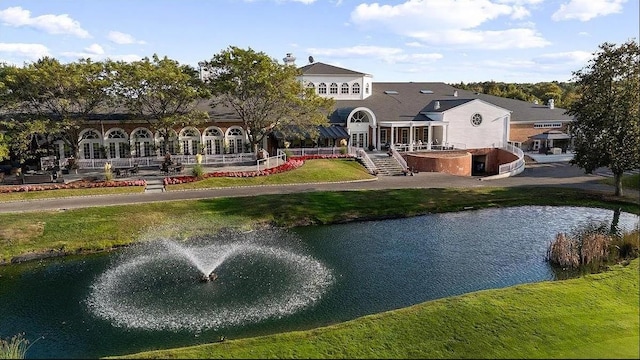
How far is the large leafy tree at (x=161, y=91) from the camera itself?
30.5 m

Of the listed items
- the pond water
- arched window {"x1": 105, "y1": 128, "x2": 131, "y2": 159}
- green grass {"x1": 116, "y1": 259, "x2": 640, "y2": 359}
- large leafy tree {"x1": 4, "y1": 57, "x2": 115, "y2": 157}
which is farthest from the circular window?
green grass {"x1": 116, "y1": 259, "x2": 640, "y2": 359}

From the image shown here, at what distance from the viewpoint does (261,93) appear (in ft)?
108

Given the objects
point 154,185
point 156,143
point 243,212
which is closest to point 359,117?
point 156,143

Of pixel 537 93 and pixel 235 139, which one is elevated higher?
pixel 537 93

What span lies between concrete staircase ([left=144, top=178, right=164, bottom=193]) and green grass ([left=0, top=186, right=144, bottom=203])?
401 millimetres

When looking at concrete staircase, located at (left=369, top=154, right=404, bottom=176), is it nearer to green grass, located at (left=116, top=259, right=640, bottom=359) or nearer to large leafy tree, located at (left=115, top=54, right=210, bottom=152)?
large leafy tree, located at (left=115, top=54, right=210, bottom=152)

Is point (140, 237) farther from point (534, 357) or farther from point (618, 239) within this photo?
point (618, 239)

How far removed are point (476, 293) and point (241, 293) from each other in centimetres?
697

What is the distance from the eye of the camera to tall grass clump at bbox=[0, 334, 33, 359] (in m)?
10.6

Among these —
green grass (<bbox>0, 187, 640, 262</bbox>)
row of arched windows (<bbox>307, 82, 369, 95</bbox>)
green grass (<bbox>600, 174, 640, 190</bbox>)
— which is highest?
row of arched windows (<bbox>307, 82, 369, 95</bbox>)

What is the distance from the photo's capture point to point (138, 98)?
3148 cm

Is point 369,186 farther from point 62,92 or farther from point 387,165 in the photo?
point 62,92

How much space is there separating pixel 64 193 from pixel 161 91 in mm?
9263

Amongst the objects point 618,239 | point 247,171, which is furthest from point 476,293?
point 247,171
